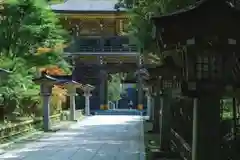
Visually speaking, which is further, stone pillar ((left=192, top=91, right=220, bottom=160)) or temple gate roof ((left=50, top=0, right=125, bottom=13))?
temple gate roof ((left=50, top=0, right=125, bottom=13))

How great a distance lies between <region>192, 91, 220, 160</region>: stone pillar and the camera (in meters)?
6.57

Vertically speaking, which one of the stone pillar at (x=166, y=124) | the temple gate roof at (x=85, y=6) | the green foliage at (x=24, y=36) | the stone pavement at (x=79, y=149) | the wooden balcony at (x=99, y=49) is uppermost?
the temple gate roof at (x=85, y=6)

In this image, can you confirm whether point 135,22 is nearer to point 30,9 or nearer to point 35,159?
point 30,9

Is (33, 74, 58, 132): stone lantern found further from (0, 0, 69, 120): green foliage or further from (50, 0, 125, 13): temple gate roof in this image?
(50, 0, 125, 13): temple gate roof

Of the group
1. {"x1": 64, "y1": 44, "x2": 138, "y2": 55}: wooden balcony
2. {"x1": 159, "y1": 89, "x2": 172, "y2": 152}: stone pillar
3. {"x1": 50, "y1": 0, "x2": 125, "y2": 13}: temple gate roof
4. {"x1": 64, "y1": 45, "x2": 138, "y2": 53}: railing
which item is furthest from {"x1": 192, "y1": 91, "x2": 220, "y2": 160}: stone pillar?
{"x1": 64, "y1": 45, "x2": 138, "y2": 53}: railing

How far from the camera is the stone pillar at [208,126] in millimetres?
6574

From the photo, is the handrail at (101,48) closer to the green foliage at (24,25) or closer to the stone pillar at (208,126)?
the green foliage at (24,25)

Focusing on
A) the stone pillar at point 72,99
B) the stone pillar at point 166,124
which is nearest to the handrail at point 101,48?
the stone pillar at point 72,99

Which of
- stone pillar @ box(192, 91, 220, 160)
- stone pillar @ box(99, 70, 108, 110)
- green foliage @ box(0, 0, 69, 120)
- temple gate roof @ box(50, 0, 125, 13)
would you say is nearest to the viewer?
stone pillar @ box(192, 91, 220, 160)

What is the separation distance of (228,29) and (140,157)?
7.06 m

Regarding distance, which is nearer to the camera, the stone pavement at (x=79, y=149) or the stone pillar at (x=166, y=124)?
the stone pillar at (x=166, y=124)

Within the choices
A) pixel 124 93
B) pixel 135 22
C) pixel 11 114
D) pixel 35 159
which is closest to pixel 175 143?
pixel 35 159

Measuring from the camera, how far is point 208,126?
6.59 meters

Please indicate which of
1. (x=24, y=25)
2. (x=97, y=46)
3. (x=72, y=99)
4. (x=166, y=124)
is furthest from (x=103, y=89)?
(x=166, y=124)
